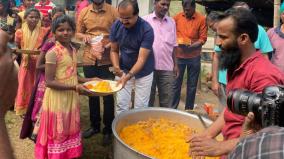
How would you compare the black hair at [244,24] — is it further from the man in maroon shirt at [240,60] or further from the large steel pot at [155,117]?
the large steel pot at [155,117]

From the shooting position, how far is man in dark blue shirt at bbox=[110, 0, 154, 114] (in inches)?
163

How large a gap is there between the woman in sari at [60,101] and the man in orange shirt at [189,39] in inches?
95.2

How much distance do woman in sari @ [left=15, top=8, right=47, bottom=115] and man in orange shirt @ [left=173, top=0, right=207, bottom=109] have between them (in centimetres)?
204

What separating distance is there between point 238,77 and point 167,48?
107 inches

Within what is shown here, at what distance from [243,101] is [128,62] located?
2557 mm

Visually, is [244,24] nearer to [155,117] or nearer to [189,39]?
[155,117]

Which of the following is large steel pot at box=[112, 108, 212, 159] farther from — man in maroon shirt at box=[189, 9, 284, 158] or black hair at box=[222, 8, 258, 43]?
black hair at box=[222, 8, 258, 43]

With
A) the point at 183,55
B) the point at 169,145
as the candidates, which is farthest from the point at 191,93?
the point at 169,145

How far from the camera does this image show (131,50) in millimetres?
4332

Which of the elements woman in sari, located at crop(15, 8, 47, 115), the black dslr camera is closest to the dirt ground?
woman in sari, located at crop(15, 8, 47, 115)

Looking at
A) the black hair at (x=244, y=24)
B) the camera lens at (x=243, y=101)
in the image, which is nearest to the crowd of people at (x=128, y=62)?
the black hair at (x=244, y=24)

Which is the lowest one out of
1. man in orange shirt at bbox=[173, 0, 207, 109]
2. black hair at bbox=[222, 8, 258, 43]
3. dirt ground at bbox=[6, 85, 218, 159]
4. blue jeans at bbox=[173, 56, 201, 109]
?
dirt ground at bbox=[6, 85, 218, 159]

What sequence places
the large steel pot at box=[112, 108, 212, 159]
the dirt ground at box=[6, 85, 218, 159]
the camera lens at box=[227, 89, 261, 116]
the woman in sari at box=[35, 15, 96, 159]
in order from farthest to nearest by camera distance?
the dirt ground at box=[6, 85, 218, 159]
the large steel pot at box=[112, 108, 212, 159]
the woman in sari at box=[35, 15, 96, 159]
the camera lens at box=[227, 89, 261, 116]

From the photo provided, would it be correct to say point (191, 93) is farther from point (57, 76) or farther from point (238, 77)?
point (238, 77)
